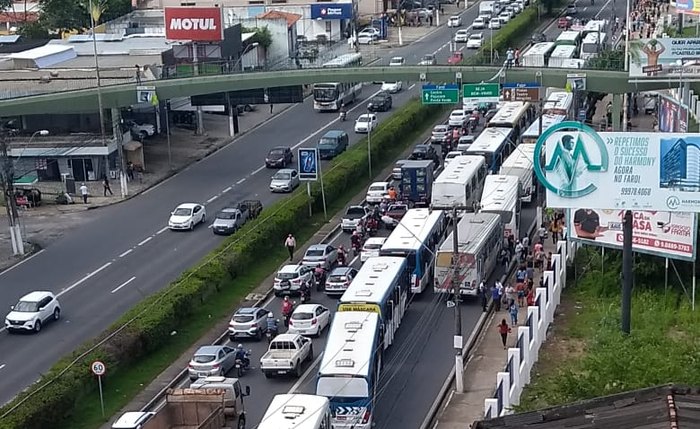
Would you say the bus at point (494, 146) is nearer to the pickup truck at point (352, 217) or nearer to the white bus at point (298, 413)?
the pickup truck at point (352, 217)

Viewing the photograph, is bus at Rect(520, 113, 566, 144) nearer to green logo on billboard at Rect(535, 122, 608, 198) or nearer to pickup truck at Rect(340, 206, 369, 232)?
pickup truck at Rect(340, 206, 369, 232)

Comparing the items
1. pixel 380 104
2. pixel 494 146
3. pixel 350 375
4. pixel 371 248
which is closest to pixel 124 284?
pixel 371 248

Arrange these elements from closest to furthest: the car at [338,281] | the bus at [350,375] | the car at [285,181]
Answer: the bus at [350,375]
the car at [338,281]
the car at [285,181]

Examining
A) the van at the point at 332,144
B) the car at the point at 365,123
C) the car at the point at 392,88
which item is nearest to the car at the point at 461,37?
the car at the point at 392,88

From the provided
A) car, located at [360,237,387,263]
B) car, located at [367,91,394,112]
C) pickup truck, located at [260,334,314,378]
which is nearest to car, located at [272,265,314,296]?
car, located at [360,237,387,263]

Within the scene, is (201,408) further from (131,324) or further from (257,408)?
(131,324)

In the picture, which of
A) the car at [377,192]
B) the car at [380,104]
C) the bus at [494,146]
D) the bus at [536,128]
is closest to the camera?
the car at [377,192]
